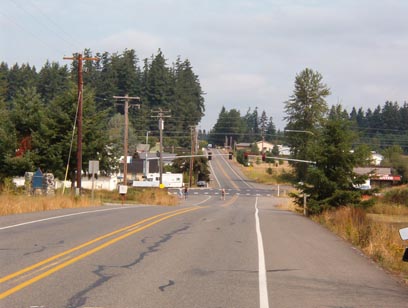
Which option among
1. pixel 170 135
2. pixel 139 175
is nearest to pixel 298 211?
pixel 139 175

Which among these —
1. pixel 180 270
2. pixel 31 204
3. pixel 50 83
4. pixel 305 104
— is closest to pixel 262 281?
pixel 180 270

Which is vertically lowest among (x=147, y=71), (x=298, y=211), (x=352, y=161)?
(x=298, y=211)

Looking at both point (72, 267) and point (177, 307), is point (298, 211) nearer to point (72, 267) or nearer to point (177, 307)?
point (72, 267)

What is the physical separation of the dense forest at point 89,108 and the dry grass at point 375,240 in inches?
1363

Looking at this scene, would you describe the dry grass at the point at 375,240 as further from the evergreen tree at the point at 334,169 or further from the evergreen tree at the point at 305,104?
the evergreen tree at the point at 305,104

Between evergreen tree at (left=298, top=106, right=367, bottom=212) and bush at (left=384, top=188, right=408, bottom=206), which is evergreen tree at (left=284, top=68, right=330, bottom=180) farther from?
evergreen tree at (left=298, top=106, right=367, bottom=212)

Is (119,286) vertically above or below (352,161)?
below

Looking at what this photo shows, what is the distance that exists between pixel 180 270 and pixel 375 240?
7388 mm

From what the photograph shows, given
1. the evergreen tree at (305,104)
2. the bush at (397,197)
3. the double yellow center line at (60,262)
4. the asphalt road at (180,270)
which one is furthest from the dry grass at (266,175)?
A: the double yellow center line at (60,262)

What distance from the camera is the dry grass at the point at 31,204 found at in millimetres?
24672

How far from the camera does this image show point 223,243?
16.2 meters

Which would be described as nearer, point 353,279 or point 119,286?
point 119,286

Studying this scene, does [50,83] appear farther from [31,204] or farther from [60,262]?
[60,262]

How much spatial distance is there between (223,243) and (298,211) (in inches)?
846
